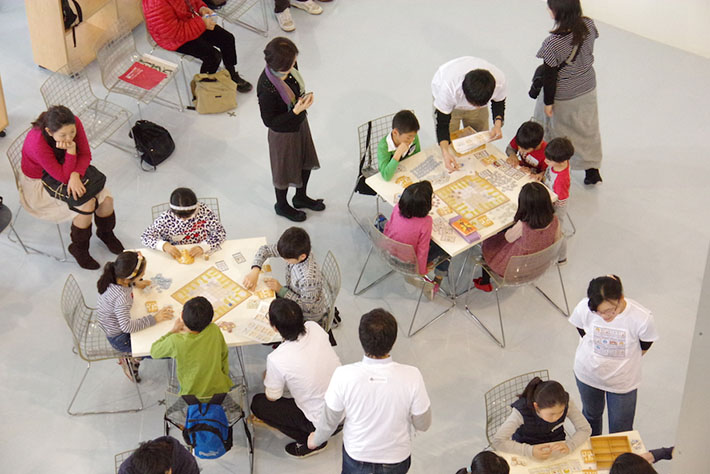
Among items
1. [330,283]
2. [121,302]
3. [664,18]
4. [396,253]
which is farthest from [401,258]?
[664,18]

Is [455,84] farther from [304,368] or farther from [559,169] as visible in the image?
[304,368]

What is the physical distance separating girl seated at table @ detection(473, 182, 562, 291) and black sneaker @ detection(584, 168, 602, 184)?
5.30ft

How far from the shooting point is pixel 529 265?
17.1ft

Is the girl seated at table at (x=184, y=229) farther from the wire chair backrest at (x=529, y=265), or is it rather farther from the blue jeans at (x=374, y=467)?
the wire chair backrest at (x=529, y=265)

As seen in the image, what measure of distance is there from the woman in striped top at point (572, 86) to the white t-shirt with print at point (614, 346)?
2.27 meters

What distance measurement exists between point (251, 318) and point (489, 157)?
2311mm

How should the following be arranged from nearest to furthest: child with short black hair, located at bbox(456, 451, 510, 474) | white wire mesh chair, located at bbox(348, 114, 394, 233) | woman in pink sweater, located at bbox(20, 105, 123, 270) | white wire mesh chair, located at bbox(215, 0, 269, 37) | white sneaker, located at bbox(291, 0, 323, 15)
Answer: child with short black hair, located at bbox(456, 451, 510, 474) → woman in pink sweater, located at bbox(20, 105, 123, 270) → white wire mesh chair, located at bbox(348, 114, 394, 233) → white wire mesh chair, located at bbox(215, 0, 269, 37) → white sneaker, located at bbox(291, 0, 323, 15)

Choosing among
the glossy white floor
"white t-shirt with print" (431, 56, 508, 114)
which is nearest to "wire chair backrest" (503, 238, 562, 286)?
the glossy white floor

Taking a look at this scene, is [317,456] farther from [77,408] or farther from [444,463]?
[77,408]

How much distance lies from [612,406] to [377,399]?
1.69 m

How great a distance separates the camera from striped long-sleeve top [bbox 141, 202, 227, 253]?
5.15 metres

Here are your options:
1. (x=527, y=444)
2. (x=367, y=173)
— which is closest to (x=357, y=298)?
(x=367, y=173)

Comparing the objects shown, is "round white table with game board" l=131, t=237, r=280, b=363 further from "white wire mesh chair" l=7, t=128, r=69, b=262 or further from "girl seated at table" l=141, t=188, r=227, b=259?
"white wire mesh chair" l=7, t=128, r=69, b=262

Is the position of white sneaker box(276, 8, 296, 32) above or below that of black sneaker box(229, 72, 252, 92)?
above
